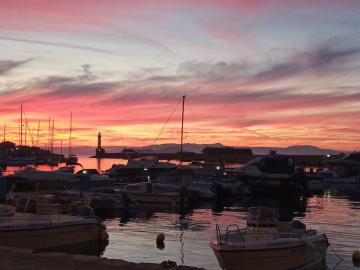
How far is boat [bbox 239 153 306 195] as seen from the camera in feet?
220

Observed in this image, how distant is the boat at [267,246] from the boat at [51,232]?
309 inches

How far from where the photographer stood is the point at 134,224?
3672cm

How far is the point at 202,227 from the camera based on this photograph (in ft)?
118

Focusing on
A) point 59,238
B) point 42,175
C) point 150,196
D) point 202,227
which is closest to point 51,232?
point 59,238

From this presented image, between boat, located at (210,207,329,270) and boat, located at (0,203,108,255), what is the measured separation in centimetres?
786

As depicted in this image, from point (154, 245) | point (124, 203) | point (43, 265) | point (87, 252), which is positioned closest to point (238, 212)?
point (124, 203)

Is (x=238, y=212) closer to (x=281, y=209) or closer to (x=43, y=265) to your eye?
(x=281, y=209)

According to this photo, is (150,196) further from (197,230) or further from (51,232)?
(51,232)

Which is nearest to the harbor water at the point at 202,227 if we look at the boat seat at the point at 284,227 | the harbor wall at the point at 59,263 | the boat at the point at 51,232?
the boat at the point at 51,232

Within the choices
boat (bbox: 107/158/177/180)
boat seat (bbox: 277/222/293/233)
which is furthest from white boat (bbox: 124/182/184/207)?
boat seat (bbox: 277/222/293/233)

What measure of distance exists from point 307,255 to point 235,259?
3.62m

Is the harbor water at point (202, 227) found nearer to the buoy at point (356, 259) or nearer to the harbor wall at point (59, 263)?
the buoy at point (356, 259)

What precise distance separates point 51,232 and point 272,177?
4732 centimetres

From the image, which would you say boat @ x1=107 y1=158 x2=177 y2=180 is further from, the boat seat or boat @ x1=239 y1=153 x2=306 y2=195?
the boat seat
